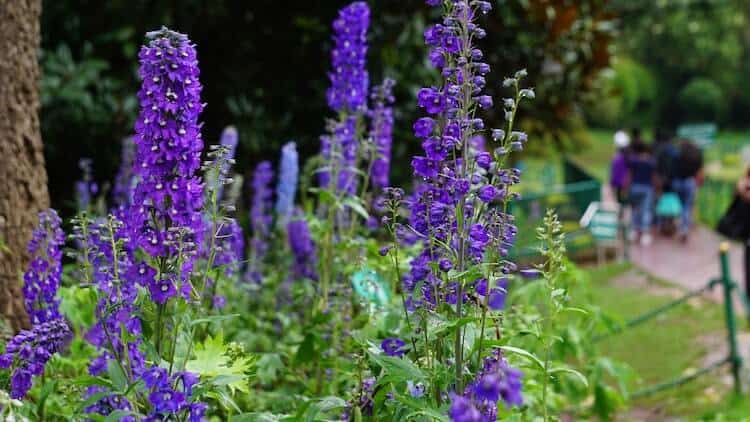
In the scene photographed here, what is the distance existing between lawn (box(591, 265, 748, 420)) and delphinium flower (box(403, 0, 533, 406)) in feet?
10.1

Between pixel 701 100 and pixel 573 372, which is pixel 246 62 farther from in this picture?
pixel 701 100

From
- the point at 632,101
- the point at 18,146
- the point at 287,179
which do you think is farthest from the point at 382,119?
the point at 632,101

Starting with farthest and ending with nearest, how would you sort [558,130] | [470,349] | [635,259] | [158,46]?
[635,259], [558,130], [470,349], [158,46]

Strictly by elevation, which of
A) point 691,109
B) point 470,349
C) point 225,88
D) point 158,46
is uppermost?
point 691,109

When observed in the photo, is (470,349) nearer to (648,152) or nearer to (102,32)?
(102,32)

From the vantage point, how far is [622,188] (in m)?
15.9

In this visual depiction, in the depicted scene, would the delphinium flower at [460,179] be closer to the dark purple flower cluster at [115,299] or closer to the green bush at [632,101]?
the dark purple flower cluster at [115,299]

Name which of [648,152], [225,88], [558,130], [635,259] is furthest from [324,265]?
[648,152]

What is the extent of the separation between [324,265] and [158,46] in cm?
234

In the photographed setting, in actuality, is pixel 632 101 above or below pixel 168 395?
above

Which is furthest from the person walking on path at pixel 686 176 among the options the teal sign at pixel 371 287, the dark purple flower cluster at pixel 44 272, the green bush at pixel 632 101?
the green bush at pixel 632 101

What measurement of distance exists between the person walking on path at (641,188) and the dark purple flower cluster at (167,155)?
43.7 ft

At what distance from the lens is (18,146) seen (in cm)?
443

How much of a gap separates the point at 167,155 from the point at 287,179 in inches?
125
